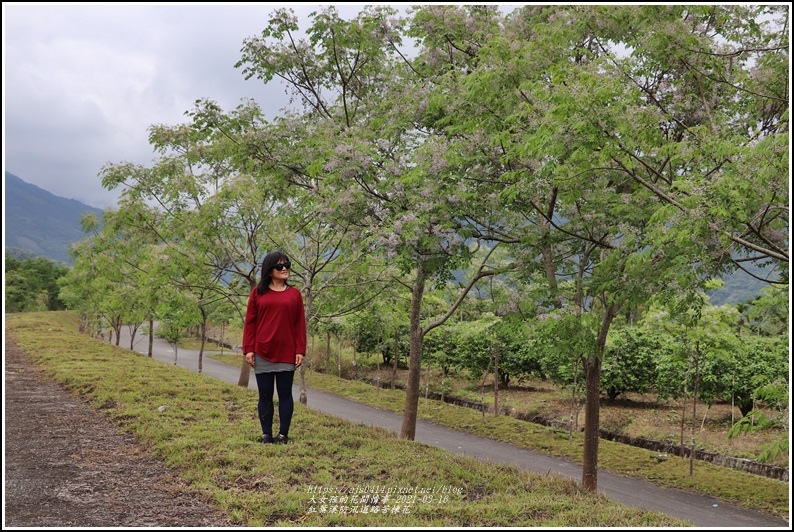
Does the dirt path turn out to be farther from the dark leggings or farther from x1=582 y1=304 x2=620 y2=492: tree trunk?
x1=582 y1=304 x2=620 y2=492: tree trunk

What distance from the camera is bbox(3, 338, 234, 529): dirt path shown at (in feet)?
13.2

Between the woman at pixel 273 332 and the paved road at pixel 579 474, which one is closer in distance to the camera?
the woman at pixel 273 332

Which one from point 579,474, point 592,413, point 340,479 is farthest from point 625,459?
point 340,479

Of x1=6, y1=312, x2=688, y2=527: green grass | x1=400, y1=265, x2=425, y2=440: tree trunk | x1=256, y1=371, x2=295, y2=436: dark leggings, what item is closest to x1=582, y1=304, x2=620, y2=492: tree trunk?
x1=6, y1=312, x2=688, y2=527: green grass

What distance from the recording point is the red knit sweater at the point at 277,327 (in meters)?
6.11

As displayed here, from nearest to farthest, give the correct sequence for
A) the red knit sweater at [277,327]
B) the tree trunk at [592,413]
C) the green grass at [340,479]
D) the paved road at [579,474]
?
1. the green grass at [340,479]
2. the red knit sweater at [277,327]
3. the tree trunk at [592,413]
4. the paved road at [579,474]

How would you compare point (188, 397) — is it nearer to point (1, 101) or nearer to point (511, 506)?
point (1, 101)

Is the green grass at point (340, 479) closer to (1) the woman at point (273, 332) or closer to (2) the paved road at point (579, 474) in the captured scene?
(1) the woman at point (273, 332)

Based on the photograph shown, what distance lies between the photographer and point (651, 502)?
10250mm

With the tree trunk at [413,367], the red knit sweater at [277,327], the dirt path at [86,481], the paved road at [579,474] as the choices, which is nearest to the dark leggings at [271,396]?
the red knit sweater at [277,327]

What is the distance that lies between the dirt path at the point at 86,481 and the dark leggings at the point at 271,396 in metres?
1.14

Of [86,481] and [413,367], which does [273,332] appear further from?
[413,367]

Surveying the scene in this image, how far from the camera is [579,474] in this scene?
1232cm

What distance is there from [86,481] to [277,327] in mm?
2143
